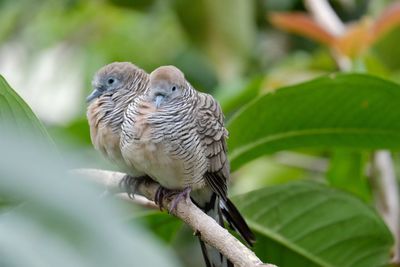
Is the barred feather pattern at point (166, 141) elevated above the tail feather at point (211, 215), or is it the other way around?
the barred feather pattern at point (166, 141)

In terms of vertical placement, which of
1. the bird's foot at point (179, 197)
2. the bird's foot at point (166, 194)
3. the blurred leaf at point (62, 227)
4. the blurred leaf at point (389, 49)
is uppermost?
the blurred leaf at point (62, 227)

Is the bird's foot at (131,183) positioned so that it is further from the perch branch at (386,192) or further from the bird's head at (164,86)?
the perch branch at (386,192)

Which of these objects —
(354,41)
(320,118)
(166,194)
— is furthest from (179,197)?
(354,41)

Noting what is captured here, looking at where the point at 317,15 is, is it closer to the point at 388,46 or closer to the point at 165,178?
the point at 388,46

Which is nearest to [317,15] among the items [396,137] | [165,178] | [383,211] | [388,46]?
[388,46]

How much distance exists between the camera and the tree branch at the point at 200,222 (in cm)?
75

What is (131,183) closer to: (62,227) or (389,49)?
(62,227)

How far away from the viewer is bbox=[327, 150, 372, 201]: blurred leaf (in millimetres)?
1614

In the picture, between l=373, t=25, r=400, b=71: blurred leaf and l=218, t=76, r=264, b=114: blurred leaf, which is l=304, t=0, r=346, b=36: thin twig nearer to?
l=373, t=25, r=400, b=71: blurred leaf

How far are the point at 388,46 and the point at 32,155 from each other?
2136 millimetres

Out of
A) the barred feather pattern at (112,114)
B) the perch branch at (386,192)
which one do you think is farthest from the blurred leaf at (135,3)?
the barred feather pattern at (112,114)

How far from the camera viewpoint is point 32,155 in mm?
411

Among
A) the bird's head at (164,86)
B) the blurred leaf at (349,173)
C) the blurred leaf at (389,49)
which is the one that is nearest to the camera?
the bird's head at (164,86)

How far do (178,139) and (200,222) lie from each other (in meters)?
0.31
